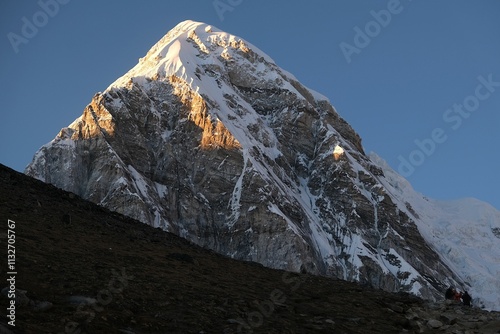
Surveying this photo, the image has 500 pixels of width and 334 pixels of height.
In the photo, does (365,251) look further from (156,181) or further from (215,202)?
(156,181)

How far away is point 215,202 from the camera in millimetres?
155625

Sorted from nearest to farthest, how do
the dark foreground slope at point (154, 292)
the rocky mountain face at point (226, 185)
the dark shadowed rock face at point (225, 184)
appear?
the dark foreground slope at point (154, 292)
the dark shadowed rock face at point (225, 184)
the rocky mountain face at point (226, 185)

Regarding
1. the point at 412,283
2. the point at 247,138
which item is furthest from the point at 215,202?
the point at 412,283

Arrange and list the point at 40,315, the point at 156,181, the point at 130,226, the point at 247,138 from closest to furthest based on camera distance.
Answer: the point at 40,315
the point at 130,226
the point at 156,181
the point at 247,138

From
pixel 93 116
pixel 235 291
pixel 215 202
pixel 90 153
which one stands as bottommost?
pixel 235 291

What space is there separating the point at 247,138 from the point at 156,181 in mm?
32471

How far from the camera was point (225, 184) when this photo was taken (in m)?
159

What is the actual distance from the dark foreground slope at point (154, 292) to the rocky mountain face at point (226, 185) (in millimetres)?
101047

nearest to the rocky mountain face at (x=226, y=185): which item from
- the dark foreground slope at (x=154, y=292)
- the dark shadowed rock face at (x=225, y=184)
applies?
the dark shadowed rock face at (x=225, y=184)

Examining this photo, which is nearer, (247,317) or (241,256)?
(247,317)

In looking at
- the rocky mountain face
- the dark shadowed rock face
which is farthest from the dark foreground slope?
the dark shadowed rock face

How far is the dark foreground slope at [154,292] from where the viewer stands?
1936cm

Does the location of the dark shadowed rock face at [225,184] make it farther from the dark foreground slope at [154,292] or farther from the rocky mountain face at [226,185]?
the dark foreground slope at [154,292]

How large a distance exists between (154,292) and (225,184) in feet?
447
